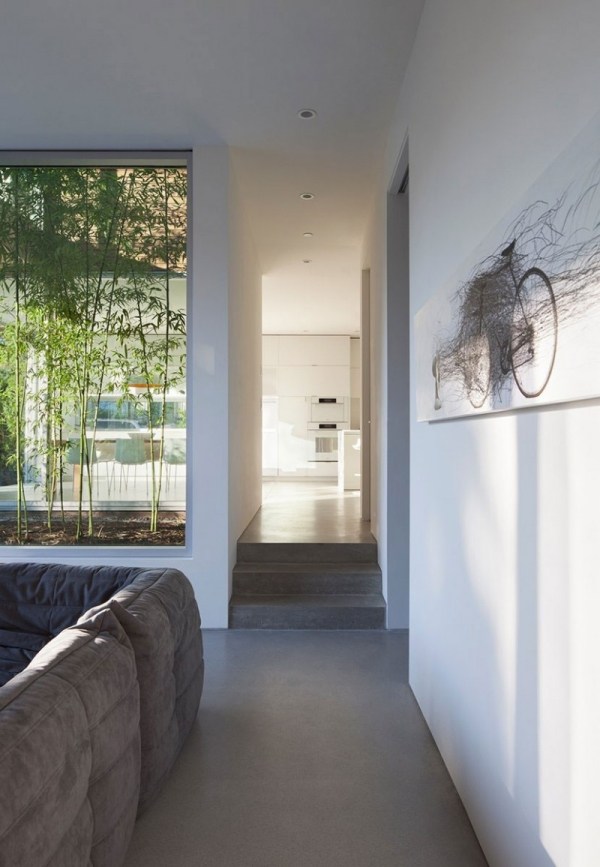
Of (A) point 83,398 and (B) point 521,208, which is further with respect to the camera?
(A) point 83,398

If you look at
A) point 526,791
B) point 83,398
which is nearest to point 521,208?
point 526,791

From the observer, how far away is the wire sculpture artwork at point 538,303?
1.13 meters

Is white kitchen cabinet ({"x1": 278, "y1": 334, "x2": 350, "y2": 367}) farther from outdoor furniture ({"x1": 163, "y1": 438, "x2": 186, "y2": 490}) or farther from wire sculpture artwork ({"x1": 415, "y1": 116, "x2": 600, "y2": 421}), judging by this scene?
wire sculpture artwork ({"x1": 415, "y1": 116, "x2": 600, "y2": 421})

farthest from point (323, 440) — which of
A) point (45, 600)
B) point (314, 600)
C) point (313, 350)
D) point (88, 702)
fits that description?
point (88, 702)

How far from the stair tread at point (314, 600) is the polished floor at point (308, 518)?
590 mm

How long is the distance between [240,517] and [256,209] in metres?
2.60

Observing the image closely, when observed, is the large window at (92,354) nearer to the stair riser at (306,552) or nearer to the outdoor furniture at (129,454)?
the outdoor furniture at (129,454)

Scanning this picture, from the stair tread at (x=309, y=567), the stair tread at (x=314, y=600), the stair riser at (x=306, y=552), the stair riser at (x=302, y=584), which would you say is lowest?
the stair tread at (x=314, y=600)

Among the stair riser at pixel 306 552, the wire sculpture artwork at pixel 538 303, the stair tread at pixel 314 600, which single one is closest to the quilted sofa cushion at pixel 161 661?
the wire sculpture artwork at pixel 538 303

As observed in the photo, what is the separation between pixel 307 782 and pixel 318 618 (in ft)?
6.26

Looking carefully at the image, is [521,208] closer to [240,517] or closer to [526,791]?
[526,791]

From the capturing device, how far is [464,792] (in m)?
2.13

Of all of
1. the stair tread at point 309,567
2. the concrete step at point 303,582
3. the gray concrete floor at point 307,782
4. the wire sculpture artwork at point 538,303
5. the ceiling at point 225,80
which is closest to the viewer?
the wire sculpture artwork at point 538,303

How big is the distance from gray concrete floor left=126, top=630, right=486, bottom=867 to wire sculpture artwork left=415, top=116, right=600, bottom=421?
1.35 metres
